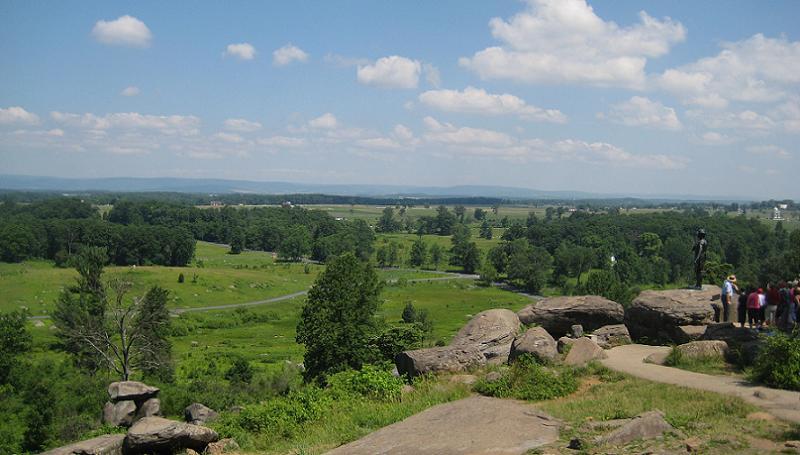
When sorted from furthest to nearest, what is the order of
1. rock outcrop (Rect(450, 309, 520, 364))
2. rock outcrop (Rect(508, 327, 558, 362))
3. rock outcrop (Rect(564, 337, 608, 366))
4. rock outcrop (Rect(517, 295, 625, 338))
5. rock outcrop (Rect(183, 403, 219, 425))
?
rock outcrop (Rect(183, 403, 219, 425)) → rock outcrop (Rect(517, 295, 625, 338)) → rock outcrop (Rect(450, 309, 520, 364)) → rock outcrop (Rect(564, 337, 608, 366)) → rock outcrop (Rect(508, 327, 558, 362))

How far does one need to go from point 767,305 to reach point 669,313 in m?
3.39

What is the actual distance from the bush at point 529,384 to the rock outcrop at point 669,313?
7283mm

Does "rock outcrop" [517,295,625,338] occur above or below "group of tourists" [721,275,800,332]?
below

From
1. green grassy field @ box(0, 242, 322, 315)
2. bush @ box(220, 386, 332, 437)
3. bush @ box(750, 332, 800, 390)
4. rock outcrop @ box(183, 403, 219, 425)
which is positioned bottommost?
green grassy field @ box(0, 242, 322, 315)

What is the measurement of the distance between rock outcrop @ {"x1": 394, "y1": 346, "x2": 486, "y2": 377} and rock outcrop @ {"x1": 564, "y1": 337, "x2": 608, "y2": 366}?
3.35 meters

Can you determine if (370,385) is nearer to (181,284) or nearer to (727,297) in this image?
(727,297)

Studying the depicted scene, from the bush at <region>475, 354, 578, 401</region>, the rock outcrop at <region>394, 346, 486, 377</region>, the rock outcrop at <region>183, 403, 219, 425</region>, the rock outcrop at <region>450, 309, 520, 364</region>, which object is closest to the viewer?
the bush at <region>475, 354, 578, 401</region>

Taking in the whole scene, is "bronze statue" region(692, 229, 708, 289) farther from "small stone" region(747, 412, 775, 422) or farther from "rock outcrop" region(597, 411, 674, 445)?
"rock outcrop" region(597, 411, 674, 445)

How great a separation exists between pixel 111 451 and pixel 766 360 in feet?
64.1

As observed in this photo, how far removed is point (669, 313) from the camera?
23891 millimetres

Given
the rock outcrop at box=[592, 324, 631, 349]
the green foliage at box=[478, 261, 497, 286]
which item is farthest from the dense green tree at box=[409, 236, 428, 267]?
the rock outcrop at box=[592, 324, 631, 349]

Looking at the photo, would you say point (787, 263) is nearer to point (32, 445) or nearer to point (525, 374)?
point (525, 374)

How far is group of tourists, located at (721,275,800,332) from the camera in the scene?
2056 cm

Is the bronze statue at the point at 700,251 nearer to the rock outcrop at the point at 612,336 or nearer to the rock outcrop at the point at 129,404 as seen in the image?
the rock outcrop at the point at 612,336
